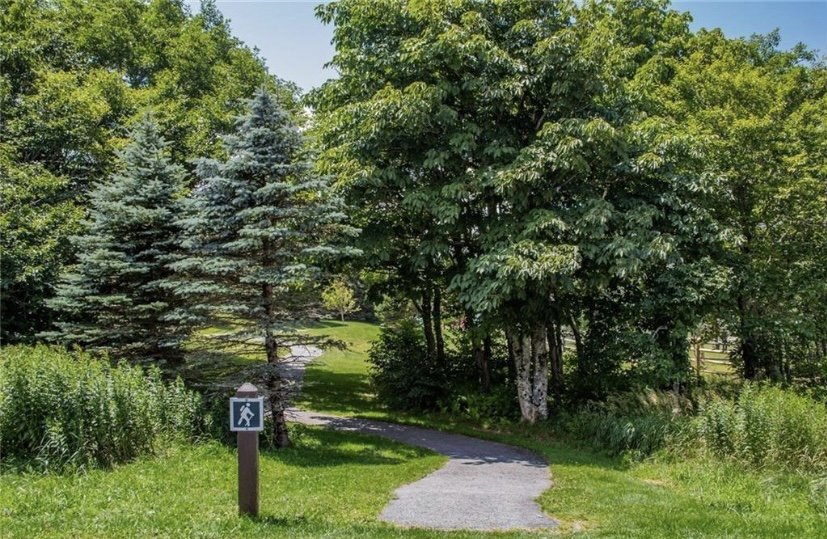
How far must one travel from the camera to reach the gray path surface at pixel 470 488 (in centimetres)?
559

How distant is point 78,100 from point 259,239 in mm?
9019

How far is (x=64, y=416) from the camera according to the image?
6398mm

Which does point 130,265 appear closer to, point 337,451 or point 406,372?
point 337,451

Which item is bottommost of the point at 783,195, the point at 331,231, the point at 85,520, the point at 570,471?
the point at 570,471

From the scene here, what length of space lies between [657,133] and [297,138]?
6.93 m

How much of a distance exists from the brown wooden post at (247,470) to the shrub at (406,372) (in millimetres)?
8919

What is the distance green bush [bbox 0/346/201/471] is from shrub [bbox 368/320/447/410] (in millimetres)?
7786

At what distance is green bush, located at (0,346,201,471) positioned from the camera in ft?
20.5

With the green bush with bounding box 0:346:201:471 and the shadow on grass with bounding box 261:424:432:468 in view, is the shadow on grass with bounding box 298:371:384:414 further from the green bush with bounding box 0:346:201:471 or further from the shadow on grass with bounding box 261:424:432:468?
the green bush with bounding box 0:346:201:471

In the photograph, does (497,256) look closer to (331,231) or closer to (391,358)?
(331,231)

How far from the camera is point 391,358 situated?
14.8 meters

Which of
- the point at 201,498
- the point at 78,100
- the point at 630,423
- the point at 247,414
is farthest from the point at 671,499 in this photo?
the point at 78,100

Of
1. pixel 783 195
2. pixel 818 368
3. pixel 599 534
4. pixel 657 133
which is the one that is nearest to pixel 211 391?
pixel 599 534

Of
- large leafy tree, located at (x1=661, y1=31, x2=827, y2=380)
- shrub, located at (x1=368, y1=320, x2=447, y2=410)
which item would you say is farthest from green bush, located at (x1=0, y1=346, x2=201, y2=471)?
large leafy tree, located at (x1=661, y1=31, x2=827, y2=380)
